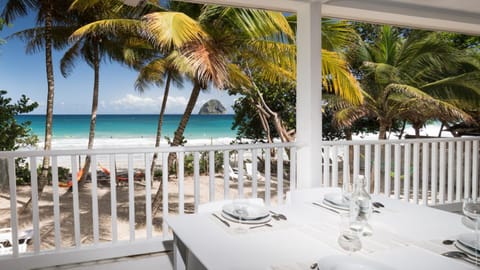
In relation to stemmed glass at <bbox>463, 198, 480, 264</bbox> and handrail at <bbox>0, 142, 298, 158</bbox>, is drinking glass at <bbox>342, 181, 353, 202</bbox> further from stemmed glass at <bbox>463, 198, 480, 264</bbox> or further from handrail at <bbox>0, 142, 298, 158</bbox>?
handrail at <bbox>0, 142, 298, 158</bbox>

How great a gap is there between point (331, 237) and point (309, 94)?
2.00 metres

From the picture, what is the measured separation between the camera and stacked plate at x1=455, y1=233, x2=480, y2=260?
1219mm

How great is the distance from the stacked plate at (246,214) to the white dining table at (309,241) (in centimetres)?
6

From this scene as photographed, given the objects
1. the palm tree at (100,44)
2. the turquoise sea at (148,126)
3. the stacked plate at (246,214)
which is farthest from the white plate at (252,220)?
the turquoise sea at (148,126)

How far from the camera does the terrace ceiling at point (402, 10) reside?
3.21 metres

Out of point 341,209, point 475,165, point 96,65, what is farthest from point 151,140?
point 341,209

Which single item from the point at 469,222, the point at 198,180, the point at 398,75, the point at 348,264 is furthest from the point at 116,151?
the point at 398,75

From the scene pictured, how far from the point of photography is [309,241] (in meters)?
1.37

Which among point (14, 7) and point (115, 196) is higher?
point (14, 7)

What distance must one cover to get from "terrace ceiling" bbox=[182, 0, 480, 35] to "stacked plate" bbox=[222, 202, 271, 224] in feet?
6.27

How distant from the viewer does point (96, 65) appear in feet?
34.2

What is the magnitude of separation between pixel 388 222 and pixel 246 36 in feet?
18.2

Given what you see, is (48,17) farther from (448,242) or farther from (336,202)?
(448,242)

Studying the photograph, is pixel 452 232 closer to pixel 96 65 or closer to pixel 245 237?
pixel 245 237
